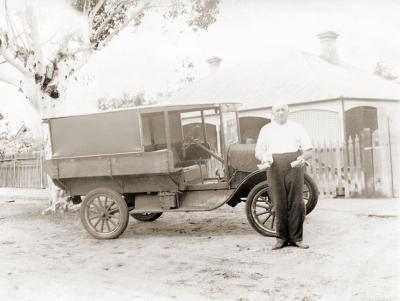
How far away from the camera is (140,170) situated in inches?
274

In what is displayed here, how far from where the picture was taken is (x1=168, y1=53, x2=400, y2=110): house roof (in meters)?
15.4

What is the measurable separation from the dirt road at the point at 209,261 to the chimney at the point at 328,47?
12.0 metres

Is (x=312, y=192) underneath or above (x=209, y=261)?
above

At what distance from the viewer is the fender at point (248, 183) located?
6648 mm

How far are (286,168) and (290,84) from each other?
11.3 m

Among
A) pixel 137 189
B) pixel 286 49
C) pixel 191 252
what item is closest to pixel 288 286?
pixel 191 252

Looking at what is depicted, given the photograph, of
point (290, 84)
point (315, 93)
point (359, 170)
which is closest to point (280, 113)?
point (359, 170)

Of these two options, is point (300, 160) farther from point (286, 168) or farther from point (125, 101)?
point (125, 101)

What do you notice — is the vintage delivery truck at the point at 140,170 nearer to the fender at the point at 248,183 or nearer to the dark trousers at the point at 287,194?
the fender at the point at 248,183

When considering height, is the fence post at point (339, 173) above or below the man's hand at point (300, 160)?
below

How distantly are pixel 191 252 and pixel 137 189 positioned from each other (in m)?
1.57

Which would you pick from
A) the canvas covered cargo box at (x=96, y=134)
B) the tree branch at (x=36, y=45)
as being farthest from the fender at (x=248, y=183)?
the tree branch at (x=36, y=45)

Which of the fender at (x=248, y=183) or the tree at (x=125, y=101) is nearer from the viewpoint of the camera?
the fender at (x=248, y=183)

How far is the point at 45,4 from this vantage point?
9.85 meters
